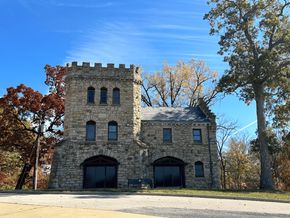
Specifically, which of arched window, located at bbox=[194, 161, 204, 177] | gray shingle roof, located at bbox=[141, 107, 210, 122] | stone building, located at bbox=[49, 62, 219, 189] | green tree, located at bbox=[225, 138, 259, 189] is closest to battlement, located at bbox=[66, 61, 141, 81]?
stone building, located at bbox=[49, 62, 219, 189]

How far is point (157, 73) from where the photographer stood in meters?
44.9

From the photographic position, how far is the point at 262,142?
27312mm

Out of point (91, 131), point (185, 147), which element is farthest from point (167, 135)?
point (91, 131)

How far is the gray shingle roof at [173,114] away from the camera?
30.8m

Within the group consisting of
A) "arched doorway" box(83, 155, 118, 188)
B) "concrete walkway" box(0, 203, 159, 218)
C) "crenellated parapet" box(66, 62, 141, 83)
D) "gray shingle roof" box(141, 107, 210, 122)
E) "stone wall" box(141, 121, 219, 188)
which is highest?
"crenellated parapet" box(66, 62, 141, 83)

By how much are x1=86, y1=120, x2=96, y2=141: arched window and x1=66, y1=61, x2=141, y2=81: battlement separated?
13.2ft

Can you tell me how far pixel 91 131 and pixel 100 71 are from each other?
5.20 metres

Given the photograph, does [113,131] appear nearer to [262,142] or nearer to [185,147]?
[185,147]

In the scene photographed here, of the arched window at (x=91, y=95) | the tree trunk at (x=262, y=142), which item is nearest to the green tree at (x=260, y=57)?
the tree trunk at (x=262, y=142)

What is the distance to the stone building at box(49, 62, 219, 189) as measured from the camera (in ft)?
86.1

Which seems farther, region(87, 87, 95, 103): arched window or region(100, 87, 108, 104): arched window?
region(100, 87, 108, 104): arched window

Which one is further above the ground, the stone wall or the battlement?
the battlement

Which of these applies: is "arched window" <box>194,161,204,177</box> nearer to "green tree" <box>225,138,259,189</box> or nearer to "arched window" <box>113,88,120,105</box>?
"arched window" <box>113,88,120,105</box>

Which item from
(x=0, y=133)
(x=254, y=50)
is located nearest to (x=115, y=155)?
(x=0, y=133)
